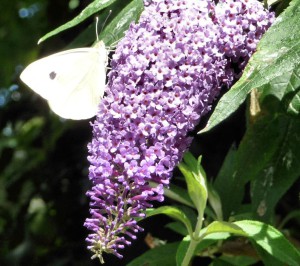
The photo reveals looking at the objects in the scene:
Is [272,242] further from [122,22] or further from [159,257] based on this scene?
[122,22]

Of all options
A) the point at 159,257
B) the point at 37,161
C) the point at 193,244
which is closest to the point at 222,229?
the point at 193,244

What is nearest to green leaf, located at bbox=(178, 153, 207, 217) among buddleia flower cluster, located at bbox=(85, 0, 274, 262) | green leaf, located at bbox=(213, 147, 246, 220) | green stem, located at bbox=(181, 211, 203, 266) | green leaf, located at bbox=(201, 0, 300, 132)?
green stem, located at bbox=(181, 211, 203, 266)

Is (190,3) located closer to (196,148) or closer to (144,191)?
(144,191)

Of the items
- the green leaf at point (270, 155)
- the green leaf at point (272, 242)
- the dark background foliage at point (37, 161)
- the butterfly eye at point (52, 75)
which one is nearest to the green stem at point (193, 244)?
the green leaf at point (272, 242)

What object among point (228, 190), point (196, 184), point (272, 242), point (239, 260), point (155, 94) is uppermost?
point (155, 94)

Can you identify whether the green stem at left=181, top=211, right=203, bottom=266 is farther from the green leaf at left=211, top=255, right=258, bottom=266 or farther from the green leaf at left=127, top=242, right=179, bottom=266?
the green leaf at left=211, top=255, right=258, bottom=266
